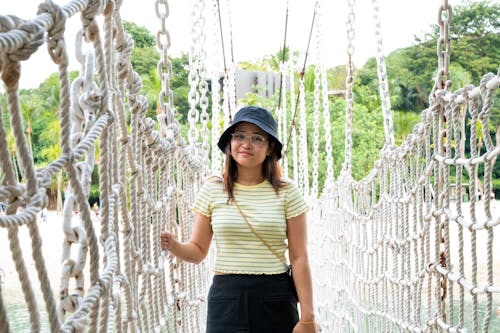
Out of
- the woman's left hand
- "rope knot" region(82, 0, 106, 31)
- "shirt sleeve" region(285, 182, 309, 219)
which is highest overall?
"rope knot" region(82, 0, 106, 31)

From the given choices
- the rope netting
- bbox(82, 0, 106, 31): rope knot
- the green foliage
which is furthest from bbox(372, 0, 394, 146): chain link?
the green foliage

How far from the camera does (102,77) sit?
792 millimetres

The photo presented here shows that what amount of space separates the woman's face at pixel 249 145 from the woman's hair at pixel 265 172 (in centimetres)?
1

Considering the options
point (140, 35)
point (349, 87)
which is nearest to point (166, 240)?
point (349, 87)

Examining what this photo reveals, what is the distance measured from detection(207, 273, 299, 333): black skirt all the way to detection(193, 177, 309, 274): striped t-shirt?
2cm

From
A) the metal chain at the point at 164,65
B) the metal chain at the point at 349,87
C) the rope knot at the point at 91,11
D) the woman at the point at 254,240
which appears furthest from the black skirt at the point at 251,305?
the metal chain at the point at 349,87

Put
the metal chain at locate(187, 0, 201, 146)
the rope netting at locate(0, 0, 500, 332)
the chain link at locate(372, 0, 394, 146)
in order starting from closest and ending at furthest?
1. the rope netting at locate(0, 0, 500, 332)
2. the chain link at locate(372, 0, 394, 146)
3. the metal chain at locate(187, 0, 201, 146)

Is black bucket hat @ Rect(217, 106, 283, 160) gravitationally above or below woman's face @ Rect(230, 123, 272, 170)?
above

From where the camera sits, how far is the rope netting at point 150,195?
22.3 inches

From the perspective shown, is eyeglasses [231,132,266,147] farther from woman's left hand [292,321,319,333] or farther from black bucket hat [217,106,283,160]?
woman's left hand [292,321,319,333]

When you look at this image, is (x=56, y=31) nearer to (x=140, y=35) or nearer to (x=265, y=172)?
(x=265, y=172)

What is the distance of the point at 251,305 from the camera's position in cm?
124

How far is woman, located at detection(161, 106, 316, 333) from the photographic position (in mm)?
1249

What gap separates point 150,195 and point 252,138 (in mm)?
208
